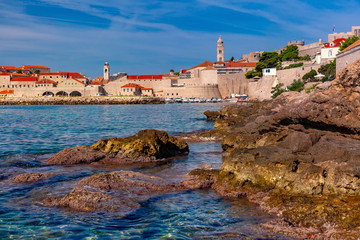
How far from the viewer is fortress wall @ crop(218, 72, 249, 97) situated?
83688 mm

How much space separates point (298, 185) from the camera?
6004mm

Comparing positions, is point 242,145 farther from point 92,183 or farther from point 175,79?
point 175,79

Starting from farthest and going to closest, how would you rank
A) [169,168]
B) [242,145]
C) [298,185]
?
[242,145]
[169,168]
[298,185]

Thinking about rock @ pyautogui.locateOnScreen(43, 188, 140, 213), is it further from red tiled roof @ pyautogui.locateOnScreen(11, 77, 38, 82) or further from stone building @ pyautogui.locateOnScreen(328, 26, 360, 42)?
red tiled roof @ pyautogui.locateOnScreen(11, 77, 38, 82)

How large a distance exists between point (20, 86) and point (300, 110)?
93562 mm

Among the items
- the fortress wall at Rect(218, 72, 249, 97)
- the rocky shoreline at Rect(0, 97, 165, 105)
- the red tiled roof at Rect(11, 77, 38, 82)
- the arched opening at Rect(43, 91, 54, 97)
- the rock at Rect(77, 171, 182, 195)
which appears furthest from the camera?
the red tiled roof at Rect(11, 77, 38, 82)

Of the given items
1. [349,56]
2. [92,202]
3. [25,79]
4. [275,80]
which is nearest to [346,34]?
[275,80]

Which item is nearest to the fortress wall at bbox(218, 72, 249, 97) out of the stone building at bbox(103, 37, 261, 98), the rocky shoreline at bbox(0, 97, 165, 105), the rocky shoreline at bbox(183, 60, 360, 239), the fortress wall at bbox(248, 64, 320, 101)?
the stone building at bbox(103, 37, 261, 98)

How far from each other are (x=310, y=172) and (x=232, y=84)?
81192 mm

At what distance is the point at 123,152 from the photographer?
1052 centimetres

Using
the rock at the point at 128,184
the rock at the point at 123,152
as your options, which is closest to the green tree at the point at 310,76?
the rock at the point at 123,152

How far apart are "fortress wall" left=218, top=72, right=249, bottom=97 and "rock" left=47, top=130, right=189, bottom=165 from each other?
7400 centimetres

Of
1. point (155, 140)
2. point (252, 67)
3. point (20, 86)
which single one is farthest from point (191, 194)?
point (20, 86)

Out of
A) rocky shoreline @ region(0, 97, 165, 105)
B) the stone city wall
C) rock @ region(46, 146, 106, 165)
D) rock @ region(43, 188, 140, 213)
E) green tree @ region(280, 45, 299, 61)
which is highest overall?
green tree @ region(280, 45, 299, 61)
